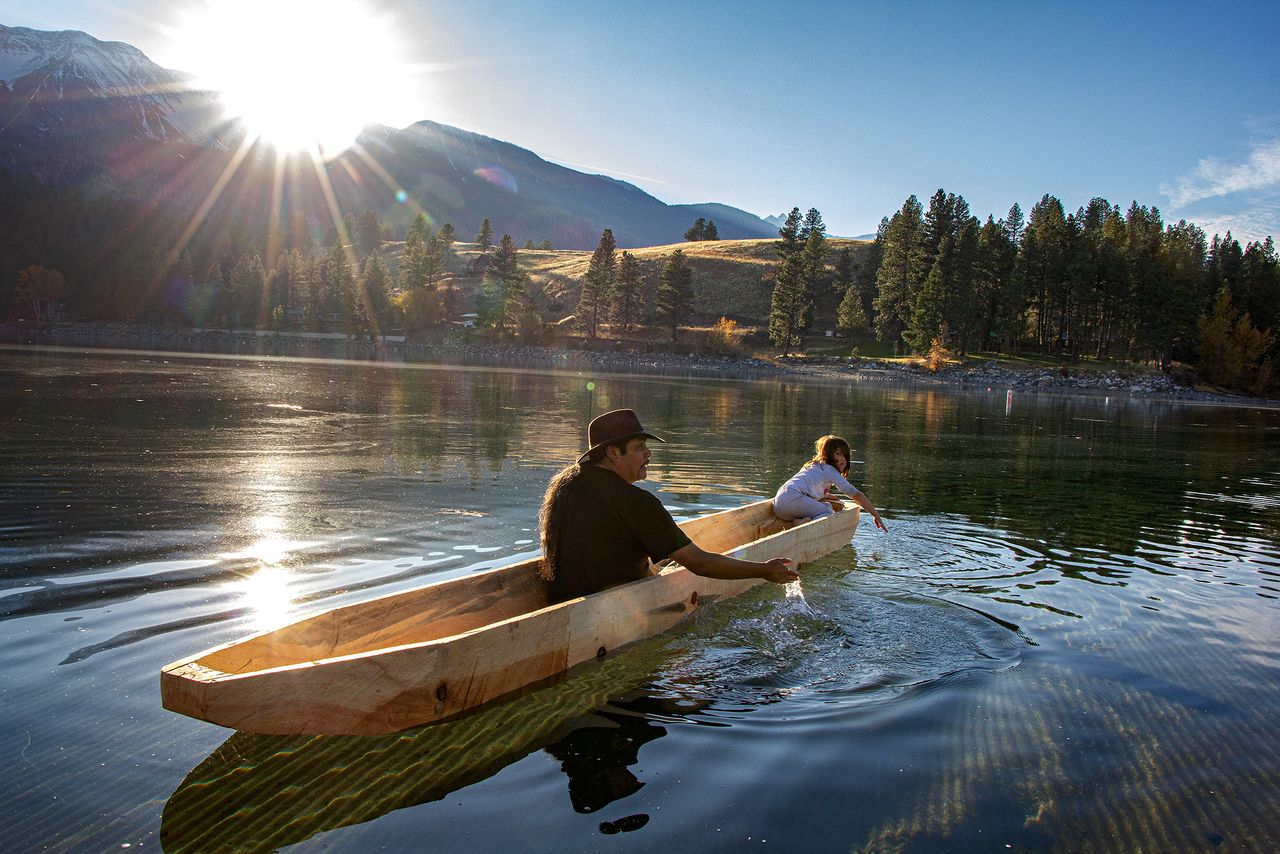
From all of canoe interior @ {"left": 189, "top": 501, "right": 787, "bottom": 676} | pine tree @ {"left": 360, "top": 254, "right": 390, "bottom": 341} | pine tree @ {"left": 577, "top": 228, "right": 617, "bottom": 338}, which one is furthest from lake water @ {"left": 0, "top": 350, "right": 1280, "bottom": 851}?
pine tree @ {"left": 360, "top": 254, "right": 390, "bottom": 341}

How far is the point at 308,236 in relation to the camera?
6329 inches

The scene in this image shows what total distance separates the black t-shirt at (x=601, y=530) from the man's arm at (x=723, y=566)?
0.13 meters

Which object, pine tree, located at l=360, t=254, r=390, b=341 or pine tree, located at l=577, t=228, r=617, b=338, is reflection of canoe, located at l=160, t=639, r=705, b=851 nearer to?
pine tree, located at l=577, t=228, r=617, b=338

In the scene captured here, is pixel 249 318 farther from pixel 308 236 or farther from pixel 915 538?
pixel 915 538

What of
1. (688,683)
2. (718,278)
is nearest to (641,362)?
(718,278)

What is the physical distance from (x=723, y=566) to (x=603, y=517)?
116cm

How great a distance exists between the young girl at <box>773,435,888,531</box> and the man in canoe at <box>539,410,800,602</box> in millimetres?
5142

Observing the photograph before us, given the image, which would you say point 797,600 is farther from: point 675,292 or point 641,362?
point 675,292

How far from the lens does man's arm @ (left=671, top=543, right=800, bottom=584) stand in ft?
22.7

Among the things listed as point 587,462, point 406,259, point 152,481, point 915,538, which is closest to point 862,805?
point 587,462

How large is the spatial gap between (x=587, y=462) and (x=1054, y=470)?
727 inches

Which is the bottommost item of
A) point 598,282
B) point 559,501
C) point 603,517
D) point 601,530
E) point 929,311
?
point 601,530

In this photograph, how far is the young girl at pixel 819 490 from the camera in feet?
38.3

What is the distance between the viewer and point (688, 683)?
6652mm
